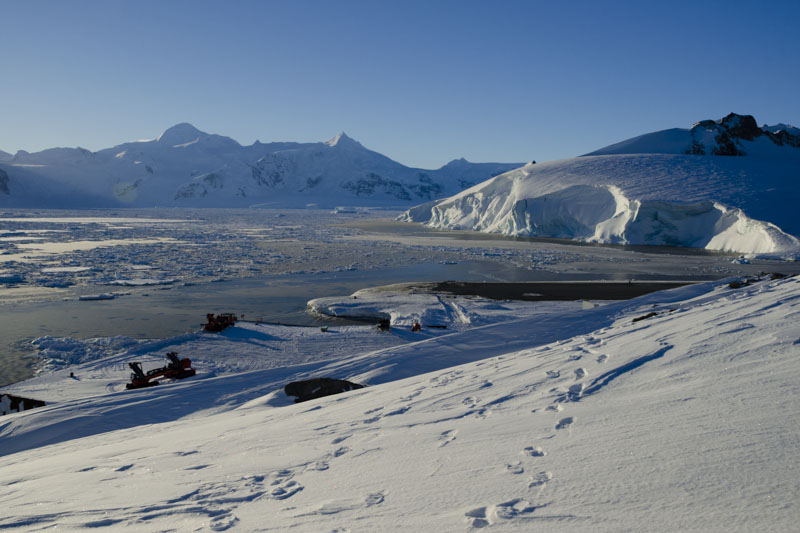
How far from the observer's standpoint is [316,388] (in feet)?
27.8

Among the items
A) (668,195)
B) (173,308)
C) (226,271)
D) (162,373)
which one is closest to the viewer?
(162,373)

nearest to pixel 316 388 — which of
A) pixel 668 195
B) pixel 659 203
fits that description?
pixel 659 203

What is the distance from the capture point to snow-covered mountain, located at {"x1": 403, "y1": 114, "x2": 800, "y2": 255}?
38719mm

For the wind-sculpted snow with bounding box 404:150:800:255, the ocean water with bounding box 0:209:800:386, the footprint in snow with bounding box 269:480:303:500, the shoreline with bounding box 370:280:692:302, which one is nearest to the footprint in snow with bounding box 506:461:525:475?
the footprint in snow with bounding box 269:480:303:500

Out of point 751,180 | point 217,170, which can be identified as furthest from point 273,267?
point 217,170

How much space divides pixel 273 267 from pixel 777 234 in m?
31.6

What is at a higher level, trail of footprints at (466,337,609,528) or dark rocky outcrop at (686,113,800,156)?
dark rocky outcrop at (686,113,800,156)

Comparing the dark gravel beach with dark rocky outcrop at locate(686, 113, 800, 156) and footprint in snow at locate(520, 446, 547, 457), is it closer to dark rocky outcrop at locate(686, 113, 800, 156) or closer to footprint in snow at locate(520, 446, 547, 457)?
footprint in snow at locate(520, 446, 547, 457)

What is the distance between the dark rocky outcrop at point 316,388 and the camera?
8.25 metres

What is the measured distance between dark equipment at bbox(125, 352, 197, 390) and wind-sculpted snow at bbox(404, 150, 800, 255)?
3438 centimetres

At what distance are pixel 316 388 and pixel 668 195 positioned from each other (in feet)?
138

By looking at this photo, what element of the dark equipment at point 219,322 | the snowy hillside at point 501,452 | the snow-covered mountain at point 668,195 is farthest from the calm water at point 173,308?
the snow-covered mountain at point 668,195

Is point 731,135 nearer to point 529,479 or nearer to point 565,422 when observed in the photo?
point 565,422

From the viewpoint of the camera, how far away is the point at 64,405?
8500 millimetres
